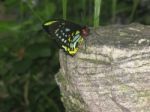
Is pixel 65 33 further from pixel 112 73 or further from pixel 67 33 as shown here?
pixel 112 73

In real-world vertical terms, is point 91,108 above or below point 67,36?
below

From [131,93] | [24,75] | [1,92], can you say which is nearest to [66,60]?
[131,93]

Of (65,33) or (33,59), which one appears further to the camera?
(33,59)

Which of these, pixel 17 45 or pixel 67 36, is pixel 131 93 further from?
pixel 17 45

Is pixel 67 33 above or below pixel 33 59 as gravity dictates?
above

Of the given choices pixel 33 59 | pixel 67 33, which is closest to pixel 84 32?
pixel 67 33

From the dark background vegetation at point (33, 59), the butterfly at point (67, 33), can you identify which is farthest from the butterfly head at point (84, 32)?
the dark background vegetation at point (33, 59)

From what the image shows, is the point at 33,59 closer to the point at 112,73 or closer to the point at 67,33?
the point at 67,33
